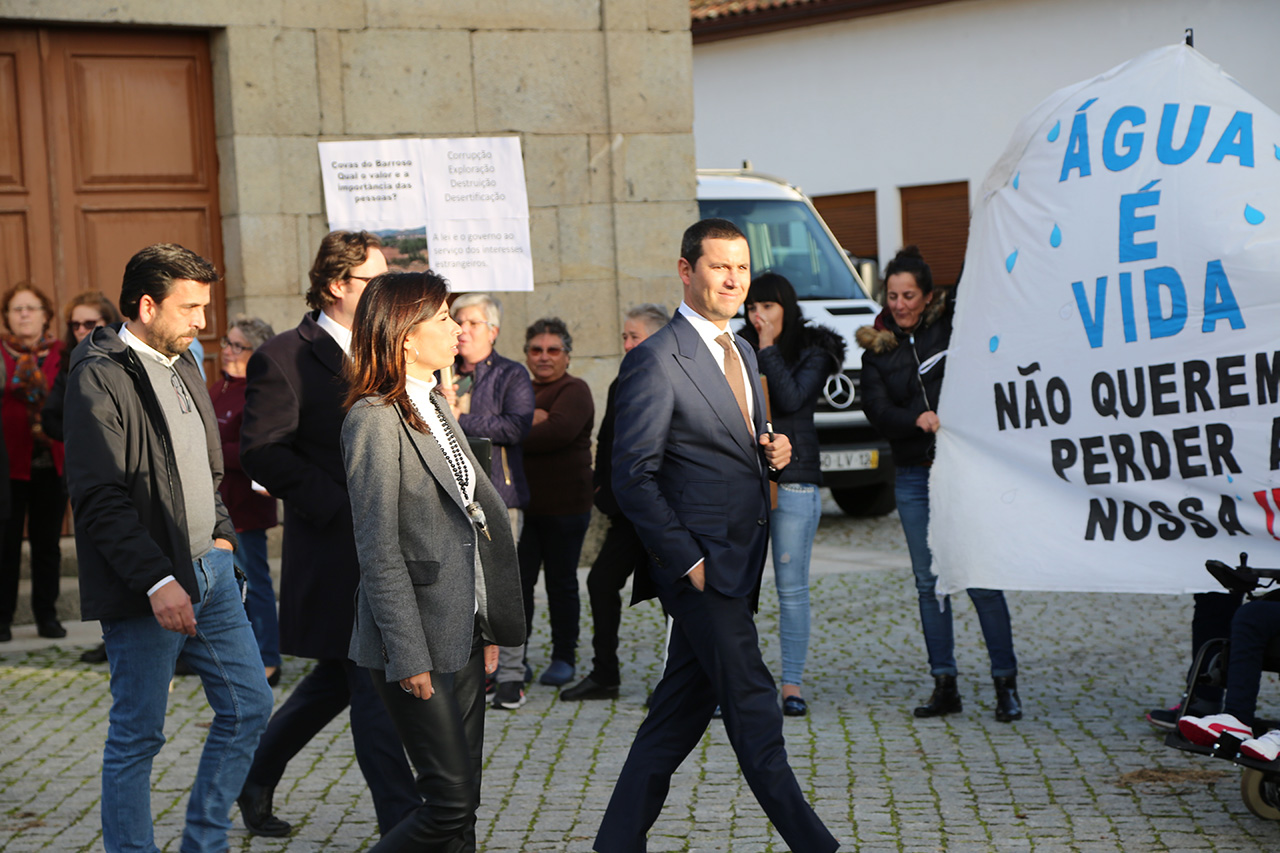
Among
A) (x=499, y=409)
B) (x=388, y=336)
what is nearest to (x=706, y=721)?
(x=388, y=336)

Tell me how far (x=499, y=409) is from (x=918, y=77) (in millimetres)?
20213

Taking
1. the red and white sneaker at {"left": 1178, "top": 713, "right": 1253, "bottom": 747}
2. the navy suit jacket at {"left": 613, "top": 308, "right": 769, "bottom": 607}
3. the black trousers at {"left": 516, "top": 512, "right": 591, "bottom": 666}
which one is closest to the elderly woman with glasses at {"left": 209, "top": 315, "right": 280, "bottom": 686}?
the black trousers at {"left": 516, "top": 512, "right": 591, "bottom": 666}

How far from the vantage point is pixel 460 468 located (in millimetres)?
3867

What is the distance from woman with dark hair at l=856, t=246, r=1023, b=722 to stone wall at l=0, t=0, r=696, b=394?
3937 millimetres

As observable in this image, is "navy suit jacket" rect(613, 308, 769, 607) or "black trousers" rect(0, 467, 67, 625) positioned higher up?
"navy suit jacket" rect(613, 308, 769, 607)

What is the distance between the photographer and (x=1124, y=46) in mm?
23391

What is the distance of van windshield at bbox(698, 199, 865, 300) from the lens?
12.6m

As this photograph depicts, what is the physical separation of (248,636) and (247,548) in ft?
10.7

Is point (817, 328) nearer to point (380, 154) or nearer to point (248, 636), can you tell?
point (248, 636)

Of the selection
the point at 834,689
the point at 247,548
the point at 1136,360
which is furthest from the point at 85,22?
the point at 1136,360

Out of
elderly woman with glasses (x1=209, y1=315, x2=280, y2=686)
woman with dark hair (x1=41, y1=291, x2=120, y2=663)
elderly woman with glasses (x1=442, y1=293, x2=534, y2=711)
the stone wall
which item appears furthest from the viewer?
the stone wall

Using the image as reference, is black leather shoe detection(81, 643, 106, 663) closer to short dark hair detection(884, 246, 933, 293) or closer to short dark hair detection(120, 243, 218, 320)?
short dark hair detection(120, 243, 218, 320)

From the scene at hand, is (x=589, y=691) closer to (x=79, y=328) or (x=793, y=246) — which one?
(x=79, y=328)

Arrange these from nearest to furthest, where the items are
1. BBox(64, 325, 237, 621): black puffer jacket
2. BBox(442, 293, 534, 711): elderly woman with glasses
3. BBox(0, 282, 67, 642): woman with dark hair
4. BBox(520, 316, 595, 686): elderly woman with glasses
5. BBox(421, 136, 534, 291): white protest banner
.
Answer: BBox(64, 325, 237, 621): black puffer jacket, BBox(442, 293, 534, 711): elderly woman with glasses, BBox(520, 316, 595, 686): elderly woman with glasses, BBox(0, 282, 67, 642): woman with dark hair, BBox(421, 136, 534, 291): white protest banner
